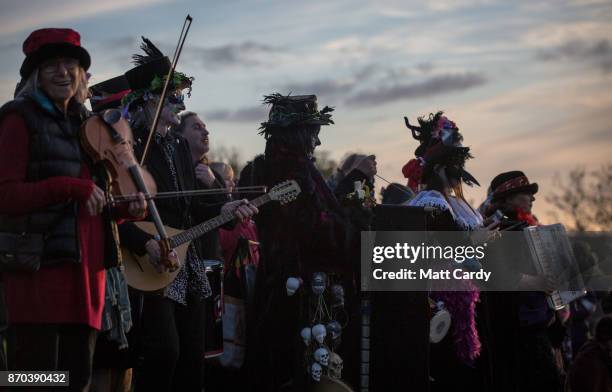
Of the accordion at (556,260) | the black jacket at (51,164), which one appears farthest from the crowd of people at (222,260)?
the accordion at (556,260)

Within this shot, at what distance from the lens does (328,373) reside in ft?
24.7

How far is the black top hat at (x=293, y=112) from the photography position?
24.9 feet

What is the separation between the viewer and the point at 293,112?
762 cm

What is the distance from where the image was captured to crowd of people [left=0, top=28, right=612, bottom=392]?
4895mm

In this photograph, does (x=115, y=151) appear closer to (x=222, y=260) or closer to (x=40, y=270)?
(x=40, y=270)

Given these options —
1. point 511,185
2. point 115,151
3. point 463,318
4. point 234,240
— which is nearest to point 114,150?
point 115,151

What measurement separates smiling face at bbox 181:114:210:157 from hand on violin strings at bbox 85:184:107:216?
322 centimetres

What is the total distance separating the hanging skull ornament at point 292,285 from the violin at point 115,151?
2.29 metres

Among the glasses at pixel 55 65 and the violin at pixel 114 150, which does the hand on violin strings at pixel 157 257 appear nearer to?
the violin at pixel 114 150

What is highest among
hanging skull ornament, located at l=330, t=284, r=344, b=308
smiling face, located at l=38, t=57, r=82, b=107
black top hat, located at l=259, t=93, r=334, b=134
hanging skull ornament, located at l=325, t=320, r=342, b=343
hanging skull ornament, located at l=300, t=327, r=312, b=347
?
black top hat, located at l=259, t=93, r=334, b=134

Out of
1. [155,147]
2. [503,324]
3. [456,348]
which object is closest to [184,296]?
[155,147]

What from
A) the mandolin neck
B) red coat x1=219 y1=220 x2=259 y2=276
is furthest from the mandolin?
red coat x1=219 y1=220 x2=259 y2=276

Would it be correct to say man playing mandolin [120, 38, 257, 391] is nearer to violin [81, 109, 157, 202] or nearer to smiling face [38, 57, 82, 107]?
violin [81, 109, 157, 202]

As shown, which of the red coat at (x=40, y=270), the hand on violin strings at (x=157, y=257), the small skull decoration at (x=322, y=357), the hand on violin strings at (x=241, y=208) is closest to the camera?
the red coat at (x=40, y=270)
